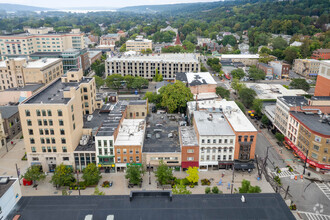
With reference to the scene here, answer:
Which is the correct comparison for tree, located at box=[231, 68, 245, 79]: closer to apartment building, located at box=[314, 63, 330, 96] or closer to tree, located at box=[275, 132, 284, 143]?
apartment building, located at box=[314, 63, 330, 96]

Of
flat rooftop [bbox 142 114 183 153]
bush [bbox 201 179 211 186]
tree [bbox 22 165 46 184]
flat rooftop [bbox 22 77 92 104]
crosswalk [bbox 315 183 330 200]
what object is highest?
flat rooftop [bbox 22 77 92 104]

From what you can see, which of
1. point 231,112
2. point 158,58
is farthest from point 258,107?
point 158,58

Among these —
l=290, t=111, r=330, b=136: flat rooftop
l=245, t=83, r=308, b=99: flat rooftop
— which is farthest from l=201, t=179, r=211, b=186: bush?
l=245, t=83, r=308, b=99: flat rooftop

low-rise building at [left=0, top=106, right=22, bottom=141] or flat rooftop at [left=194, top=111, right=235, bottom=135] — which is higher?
flat rooftop at [left=194, top=111, right=235, bottom=135]

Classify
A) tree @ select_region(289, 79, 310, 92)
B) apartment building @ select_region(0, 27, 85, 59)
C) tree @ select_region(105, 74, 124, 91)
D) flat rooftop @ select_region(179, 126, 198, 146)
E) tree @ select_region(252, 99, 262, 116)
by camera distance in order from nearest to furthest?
flat rooftop @ select_region(179, 126, 198, 146), tree @ select_region(252, 99, 262, 116), tree @ select_region(289, 79, 310, 92), tree @ select_region(105, 74, 124, 91), apartment building @ select_region(0, 27, 85, 59)

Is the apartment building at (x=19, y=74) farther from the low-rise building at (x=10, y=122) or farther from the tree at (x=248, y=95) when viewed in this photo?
the tree at (x=248, y=95)
